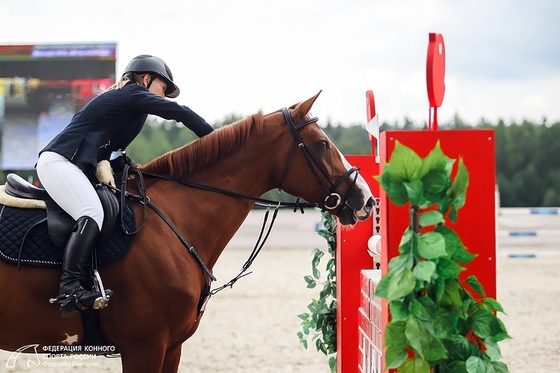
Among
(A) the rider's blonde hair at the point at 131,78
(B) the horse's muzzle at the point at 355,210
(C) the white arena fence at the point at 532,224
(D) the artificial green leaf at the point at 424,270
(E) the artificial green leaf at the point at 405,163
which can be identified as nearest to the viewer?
(D) the artificial green leaf at the point at 424,270

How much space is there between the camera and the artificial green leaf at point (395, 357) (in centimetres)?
208

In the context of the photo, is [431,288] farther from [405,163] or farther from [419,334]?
[405,163]

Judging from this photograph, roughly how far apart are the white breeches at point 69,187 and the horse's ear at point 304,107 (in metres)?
1.14

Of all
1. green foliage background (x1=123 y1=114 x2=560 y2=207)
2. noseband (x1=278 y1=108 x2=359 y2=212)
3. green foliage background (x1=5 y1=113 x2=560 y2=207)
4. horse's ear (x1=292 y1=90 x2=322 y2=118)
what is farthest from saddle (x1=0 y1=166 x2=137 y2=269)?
green foliage background (x1=123 y1=114 x2=560 y2=207)

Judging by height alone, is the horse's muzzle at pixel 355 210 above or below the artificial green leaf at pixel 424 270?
above

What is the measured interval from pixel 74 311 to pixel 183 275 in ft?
1.75

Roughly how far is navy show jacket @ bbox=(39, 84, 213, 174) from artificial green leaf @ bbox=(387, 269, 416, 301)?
4.88 ft

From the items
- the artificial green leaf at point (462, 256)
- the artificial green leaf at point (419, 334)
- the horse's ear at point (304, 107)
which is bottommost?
the artificial green leaf at point (419, 334)

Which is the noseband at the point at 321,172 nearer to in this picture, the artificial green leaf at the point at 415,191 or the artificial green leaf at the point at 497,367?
the artificial green leaf at the point at 415,191

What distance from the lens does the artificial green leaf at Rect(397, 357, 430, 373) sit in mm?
2033

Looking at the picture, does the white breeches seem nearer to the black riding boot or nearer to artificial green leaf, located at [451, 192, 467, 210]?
the black riding boot

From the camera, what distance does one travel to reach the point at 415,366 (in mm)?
2045

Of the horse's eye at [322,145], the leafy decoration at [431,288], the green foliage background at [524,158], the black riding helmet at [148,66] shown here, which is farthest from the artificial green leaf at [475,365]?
the green foliage background at [524,158]

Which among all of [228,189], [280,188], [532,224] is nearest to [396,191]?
[280,188]
